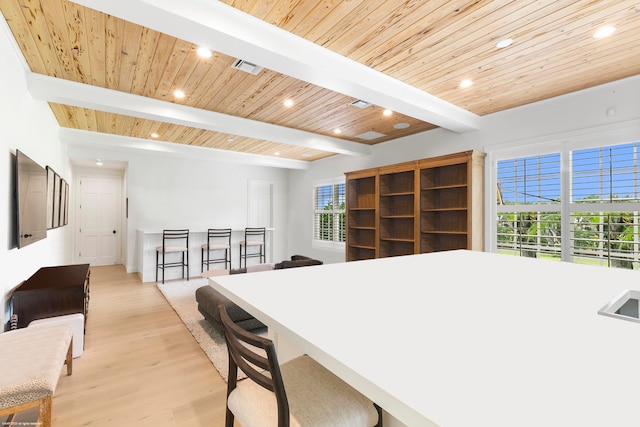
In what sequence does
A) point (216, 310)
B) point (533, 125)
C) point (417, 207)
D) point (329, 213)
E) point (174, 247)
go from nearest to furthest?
point (216, 310)
point (533, 125)
point (417, 207)
point (174, 247)
point (329, 213)

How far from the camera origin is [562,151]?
11.1 feet

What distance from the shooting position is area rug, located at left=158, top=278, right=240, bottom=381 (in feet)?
9.00

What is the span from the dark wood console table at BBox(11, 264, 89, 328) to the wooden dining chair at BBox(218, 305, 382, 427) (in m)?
2.59

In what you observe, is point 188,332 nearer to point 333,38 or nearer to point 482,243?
point 333,38

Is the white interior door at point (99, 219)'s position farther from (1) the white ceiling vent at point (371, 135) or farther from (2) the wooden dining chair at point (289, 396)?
(2) the wooden dining chair at point (289, 396)

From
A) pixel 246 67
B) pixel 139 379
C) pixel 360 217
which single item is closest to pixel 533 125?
pixel 360 217

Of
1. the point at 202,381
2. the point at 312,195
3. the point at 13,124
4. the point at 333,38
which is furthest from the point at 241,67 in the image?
the point at 312,195

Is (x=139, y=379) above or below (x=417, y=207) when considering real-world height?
below

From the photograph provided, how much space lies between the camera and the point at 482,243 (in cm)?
401

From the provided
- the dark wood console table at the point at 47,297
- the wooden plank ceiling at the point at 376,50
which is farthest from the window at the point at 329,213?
the dark wood console table at the point at 47,297

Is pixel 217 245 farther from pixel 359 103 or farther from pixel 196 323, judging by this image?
pixel 359 103

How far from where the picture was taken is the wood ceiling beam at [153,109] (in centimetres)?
294

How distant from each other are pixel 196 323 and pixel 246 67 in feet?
9.22

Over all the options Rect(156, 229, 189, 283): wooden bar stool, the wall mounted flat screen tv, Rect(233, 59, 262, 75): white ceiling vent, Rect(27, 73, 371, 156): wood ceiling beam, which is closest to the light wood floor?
the wall mounted flat screen tv
